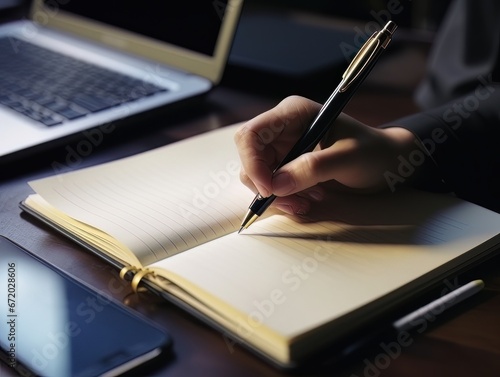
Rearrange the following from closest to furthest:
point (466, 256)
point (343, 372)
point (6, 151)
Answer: point (343, 372)
point (466, 256)
point (6, 151)

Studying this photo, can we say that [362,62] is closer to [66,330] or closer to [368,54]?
[368,54]

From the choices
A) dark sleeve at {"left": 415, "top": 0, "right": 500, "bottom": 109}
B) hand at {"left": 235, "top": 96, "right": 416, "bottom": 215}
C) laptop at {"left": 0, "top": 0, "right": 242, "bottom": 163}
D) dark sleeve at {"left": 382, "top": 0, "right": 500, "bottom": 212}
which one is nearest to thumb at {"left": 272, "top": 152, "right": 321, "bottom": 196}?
hand at {"left": 235, "top": 96, "right": 416, "bottom": 215}

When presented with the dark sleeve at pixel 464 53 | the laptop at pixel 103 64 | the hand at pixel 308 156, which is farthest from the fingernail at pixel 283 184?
the dark sleeve at pixel 464 53

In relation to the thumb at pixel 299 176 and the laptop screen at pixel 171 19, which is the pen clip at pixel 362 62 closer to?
the thumb at pixel 299 176

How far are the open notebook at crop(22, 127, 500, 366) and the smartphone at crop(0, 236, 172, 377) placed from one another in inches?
1.8

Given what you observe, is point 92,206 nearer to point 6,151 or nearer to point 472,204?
point 6,151

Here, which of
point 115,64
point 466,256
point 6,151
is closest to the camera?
point 466,256

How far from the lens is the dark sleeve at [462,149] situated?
77 cm

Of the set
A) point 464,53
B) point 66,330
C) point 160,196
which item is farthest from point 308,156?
point 464,53

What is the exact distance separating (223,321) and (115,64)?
0.67m

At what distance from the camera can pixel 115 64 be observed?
3.69 feet

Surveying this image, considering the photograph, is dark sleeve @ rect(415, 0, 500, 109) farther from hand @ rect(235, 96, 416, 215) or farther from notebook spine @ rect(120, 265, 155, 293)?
notebook spine @ rect(120, 265, 155, 293)

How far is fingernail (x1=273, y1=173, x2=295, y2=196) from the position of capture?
0.68 m

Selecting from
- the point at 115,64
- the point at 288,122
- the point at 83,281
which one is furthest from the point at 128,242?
the point at 115,64
